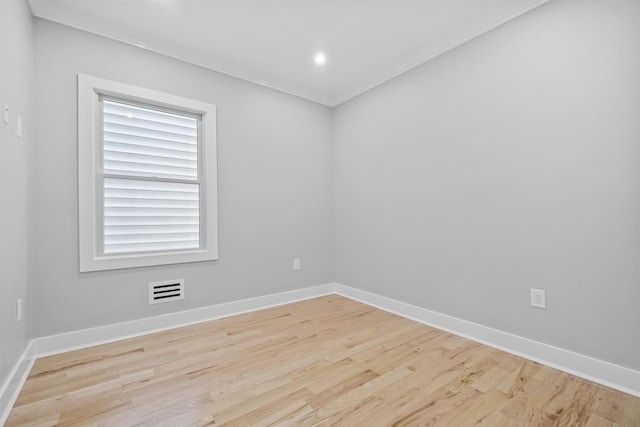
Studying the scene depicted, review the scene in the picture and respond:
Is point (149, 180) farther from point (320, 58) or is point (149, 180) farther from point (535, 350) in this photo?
point (535, 350)

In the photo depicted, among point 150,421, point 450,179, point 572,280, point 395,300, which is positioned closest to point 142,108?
point 150,421

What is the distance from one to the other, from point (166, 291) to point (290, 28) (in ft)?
8.18

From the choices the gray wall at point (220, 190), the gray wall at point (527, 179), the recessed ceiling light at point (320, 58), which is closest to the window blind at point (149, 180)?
the gray wall at point (220, 190)

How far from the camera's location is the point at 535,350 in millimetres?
2020

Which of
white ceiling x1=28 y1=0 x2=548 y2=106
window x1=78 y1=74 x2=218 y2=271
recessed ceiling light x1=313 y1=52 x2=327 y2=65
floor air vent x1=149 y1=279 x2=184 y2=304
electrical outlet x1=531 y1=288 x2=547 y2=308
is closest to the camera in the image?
electrical outlet x1=531 y1=288 x2=547 y2=308

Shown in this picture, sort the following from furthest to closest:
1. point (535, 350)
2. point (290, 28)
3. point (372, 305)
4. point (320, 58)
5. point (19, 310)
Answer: point (372, 305)
point (320, 58)
point (290, 28)
point (535, 350)
point (19, 310)

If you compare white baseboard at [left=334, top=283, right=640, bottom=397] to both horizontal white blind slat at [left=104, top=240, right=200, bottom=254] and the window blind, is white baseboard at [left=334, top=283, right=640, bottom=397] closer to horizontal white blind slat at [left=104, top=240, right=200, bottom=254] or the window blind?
horizontal white blind slat at [left=104, top=240, right=200, bottom=254]

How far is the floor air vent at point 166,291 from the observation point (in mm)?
2535

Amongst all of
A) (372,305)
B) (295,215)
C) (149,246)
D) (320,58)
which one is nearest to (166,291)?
(149,246)

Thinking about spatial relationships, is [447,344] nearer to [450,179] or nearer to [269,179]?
[450,179]

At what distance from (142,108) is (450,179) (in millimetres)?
2784

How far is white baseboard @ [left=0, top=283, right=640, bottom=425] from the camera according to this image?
168 centimetres

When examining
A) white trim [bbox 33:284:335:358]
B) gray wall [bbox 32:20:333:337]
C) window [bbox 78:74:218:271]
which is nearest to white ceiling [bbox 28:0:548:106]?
gray wall [bbox 32:20:333:337]

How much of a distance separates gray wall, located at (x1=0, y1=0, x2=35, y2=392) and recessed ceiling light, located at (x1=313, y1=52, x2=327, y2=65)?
2.09 metres
